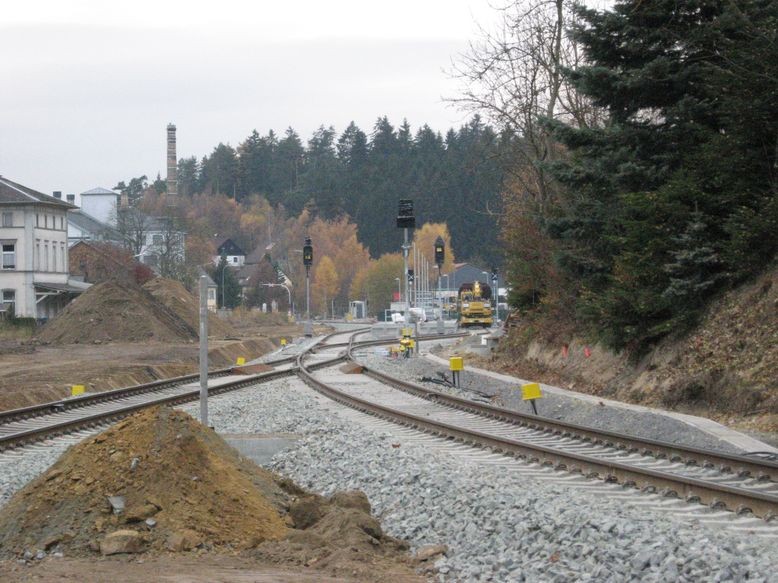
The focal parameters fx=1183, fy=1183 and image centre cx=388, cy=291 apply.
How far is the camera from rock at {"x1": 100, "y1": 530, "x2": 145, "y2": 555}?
368 inches

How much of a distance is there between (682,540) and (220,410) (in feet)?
54.9

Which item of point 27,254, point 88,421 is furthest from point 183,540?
point 27,254

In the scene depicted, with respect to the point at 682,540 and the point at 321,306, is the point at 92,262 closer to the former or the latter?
the point at 321,306

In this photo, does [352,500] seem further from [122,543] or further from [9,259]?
[9,259]

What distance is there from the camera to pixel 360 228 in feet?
589

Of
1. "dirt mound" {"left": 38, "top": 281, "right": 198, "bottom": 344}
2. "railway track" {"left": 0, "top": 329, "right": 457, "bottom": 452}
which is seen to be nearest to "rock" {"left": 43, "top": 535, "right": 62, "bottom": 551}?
"railway track" {"left": 0, "top": 329, "right": 457, "bottom": 452}

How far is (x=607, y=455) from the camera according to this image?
15945mm

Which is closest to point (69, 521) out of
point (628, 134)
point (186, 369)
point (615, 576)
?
point (615, 576)

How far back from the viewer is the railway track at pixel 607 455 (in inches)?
447

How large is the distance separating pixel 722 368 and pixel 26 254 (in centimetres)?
6245

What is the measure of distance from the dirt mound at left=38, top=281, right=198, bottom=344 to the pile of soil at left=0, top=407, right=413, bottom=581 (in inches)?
1849

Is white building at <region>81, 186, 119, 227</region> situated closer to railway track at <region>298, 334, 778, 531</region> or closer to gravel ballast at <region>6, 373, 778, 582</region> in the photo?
railway track at <region>298, 334, 778, 531</region>

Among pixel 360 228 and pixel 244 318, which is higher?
pixel 360 228

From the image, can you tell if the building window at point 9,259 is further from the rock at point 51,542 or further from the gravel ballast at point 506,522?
the rock at point 51,542
